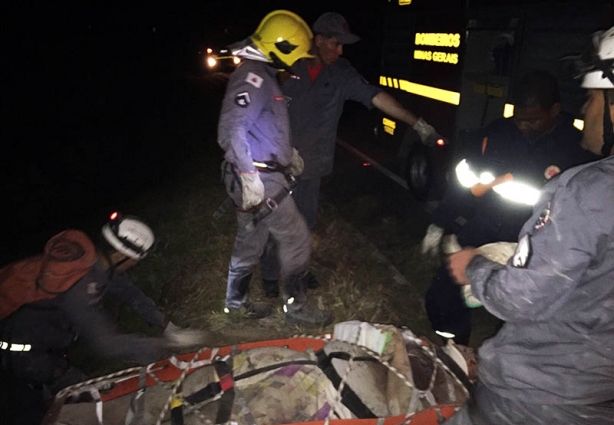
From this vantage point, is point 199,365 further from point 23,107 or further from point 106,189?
point 23,107

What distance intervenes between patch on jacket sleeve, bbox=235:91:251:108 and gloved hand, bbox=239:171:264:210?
0.45m

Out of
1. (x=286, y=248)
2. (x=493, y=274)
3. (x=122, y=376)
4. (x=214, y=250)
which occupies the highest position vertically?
(x=493, y=274)

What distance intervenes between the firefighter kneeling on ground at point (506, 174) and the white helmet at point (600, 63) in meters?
0.89

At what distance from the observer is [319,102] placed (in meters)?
3.86

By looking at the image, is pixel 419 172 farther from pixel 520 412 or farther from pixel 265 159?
pixel 520 412

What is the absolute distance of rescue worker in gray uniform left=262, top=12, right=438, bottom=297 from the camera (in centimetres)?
365

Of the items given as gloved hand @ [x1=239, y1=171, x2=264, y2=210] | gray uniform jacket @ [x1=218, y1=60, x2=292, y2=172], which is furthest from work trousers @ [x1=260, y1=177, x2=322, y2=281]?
gloved hand @ [x1=239, y1=171, x2=264, y2=210]

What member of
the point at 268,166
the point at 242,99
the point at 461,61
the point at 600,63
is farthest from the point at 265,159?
the point at 461,61

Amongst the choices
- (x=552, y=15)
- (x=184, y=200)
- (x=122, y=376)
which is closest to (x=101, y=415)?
(x=122, y=376)

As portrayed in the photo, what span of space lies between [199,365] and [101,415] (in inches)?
18.9

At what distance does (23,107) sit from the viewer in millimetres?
17250

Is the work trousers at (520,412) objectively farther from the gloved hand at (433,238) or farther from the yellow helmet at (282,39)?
the yellow helmet at (282,39)

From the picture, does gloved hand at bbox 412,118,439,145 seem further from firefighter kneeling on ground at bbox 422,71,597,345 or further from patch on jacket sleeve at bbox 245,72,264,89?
patch on jacket sleeve at bbox 245,72,264,89

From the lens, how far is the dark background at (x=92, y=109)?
7379 mm
